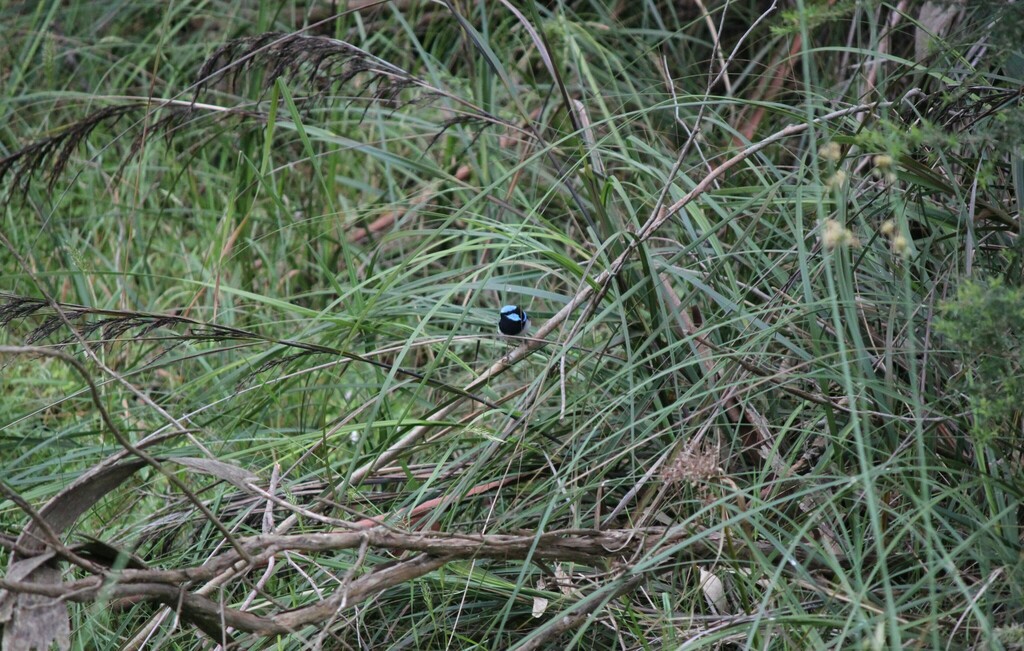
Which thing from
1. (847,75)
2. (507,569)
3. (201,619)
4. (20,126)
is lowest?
(20,126)

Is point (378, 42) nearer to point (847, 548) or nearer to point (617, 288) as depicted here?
point (617, 288)

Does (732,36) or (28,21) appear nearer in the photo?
(732,36)

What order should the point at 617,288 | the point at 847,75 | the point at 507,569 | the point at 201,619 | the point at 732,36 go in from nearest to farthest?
the point at 201,619
the point at 507,569
the point at 617,288
the point at 847,75
the point at 732,36

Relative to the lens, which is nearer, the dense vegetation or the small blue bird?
the dense vegetation

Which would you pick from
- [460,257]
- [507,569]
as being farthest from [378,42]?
[507,569]

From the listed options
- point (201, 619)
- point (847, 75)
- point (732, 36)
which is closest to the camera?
point (201, 619)

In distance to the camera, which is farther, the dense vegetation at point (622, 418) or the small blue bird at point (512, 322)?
the small blue bird at point (512, 322)

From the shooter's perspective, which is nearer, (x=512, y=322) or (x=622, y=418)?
(x=622, y=418)

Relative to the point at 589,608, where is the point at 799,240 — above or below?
above
